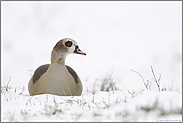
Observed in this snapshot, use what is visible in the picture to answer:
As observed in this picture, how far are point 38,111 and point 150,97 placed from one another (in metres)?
1.51

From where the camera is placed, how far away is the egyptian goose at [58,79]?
4.71 m

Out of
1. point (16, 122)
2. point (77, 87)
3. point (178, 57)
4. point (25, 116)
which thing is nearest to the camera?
point (16, 122)

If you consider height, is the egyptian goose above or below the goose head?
below

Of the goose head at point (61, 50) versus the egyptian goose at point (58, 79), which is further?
the goose head at point (61, 50)

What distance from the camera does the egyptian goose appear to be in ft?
15.5

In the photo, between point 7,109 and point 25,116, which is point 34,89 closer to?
point 7,109

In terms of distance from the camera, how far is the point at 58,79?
478 cm

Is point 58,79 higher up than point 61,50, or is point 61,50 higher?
point 61,50

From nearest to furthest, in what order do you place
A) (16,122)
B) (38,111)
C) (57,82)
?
(16,122) < (38,111) < (57,82)

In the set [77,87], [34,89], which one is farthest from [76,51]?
[34,89]

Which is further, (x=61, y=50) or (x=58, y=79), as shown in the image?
(x=61, y=50)

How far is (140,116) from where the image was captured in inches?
105

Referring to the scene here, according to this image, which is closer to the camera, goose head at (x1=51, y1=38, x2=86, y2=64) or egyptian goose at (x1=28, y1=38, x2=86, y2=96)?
egyptian goose at (x1=28, y1=38, x2=86, y2=96)

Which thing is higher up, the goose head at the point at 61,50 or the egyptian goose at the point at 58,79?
the goose head at the point at 61,50
